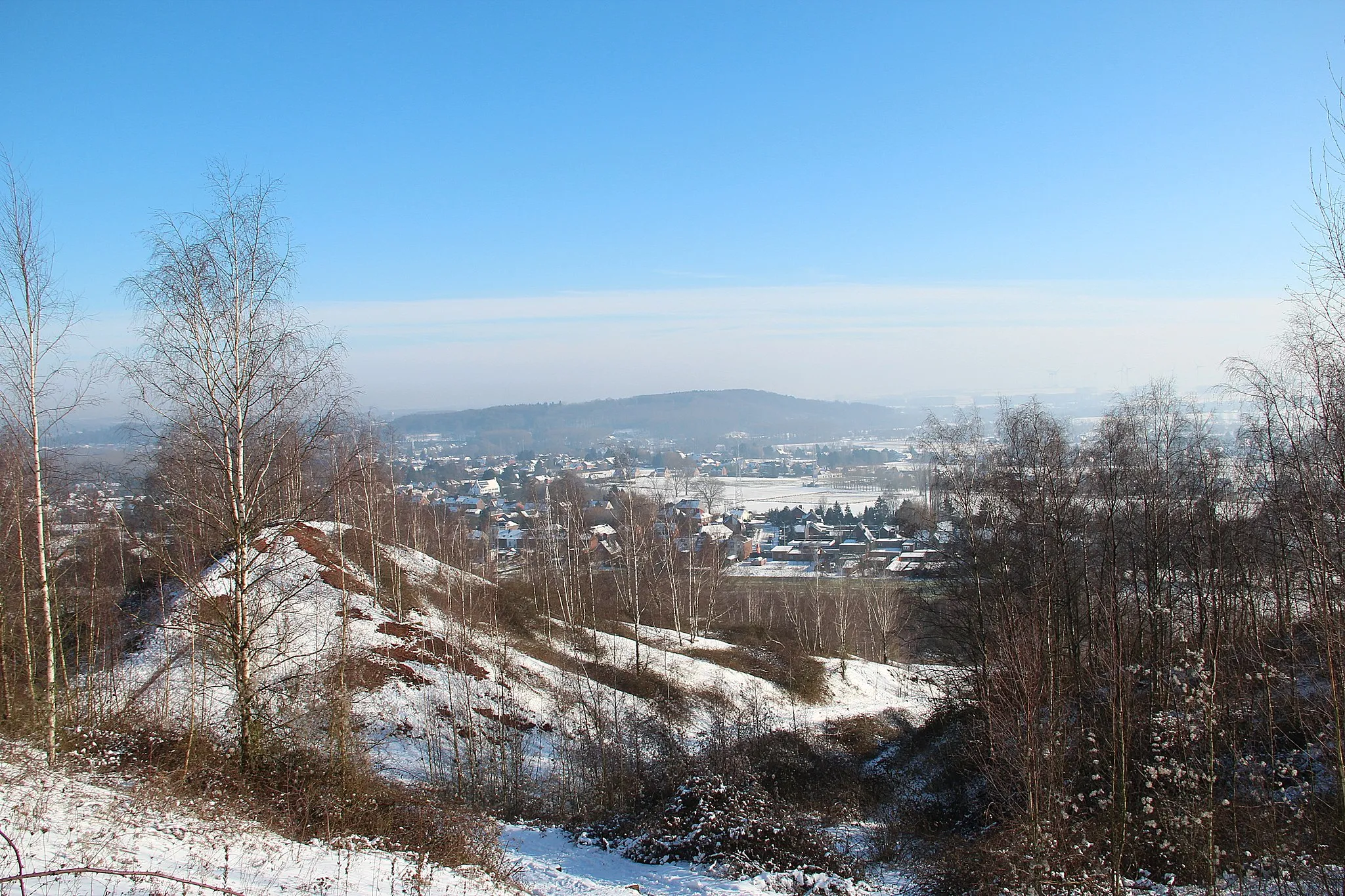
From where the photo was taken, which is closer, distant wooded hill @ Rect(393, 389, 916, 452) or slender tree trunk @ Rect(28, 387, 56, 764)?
slender tree trunk @ Rect(28, 387, 56, 764)

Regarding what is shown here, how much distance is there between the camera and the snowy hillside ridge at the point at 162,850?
7312 mm

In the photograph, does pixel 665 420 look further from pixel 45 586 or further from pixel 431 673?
pixel 45 586

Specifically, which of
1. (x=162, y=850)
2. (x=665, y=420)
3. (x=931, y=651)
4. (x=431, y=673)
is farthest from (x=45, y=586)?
(x=665, y=420)

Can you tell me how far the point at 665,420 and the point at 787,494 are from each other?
7122cm

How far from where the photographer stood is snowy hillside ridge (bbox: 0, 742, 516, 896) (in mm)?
7312

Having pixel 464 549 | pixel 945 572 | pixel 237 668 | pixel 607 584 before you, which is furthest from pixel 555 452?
pixel 237 668

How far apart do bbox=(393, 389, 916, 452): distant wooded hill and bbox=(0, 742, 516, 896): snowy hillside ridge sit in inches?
4129

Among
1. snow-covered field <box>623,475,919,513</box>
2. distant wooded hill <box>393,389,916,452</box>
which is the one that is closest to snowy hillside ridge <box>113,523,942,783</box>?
snow-covered field <box>623,475,919,513</box>

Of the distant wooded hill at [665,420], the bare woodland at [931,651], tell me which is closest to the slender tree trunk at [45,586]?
the bare woodland at [931,651]

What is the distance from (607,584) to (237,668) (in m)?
33.5

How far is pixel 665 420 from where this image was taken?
513ft

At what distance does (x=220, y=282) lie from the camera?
10.5 metres

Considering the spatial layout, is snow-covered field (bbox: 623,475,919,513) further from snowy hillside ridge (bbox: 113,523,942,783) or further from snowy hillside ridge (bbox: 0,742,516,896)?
snowy hillside ridge (bbox: 0,742,516,896)

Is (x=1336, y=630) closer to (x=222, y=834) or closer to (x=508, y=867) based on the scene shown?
(x=508, y=867)
